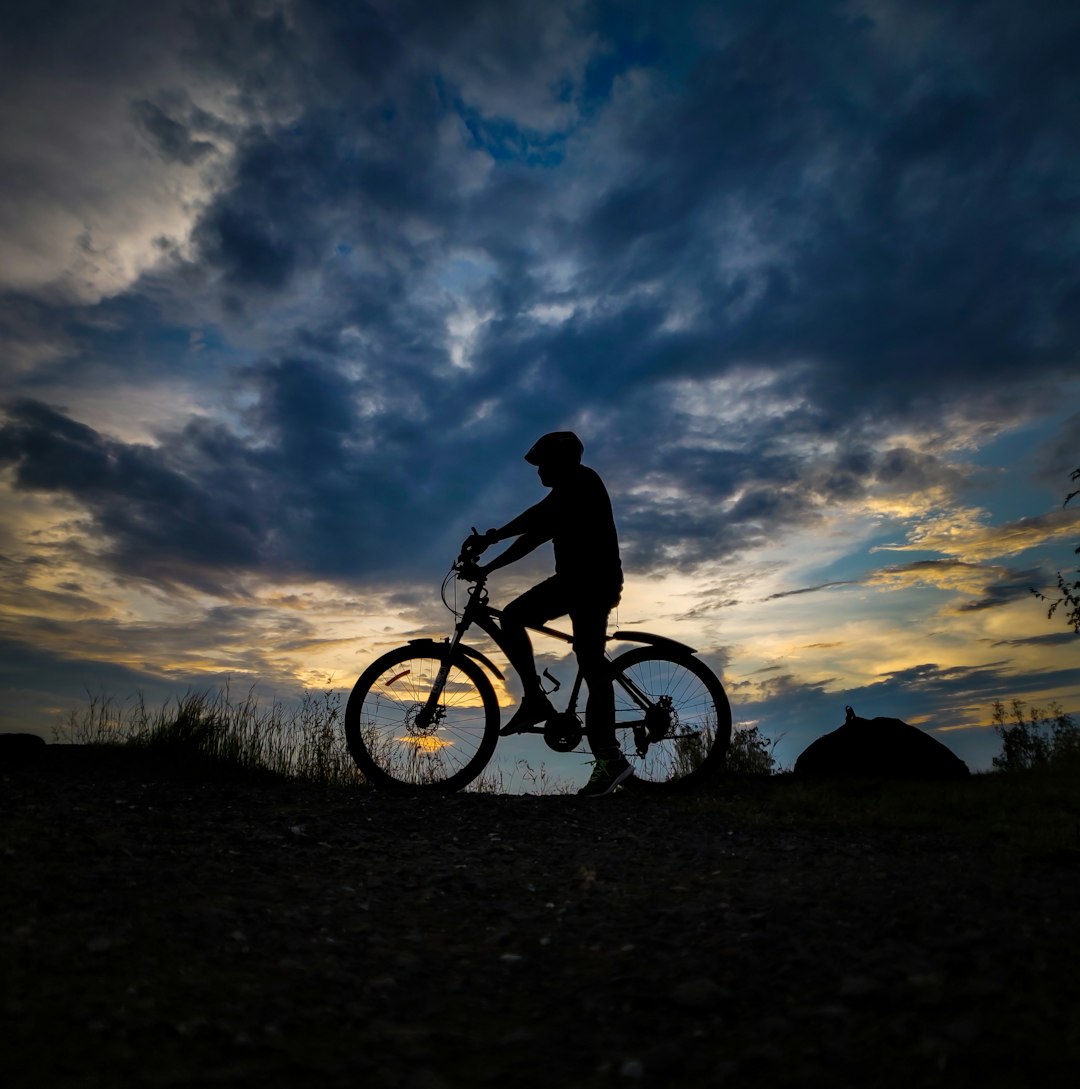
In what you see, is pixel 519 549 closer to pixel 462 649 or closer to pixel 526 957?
pixel 462 649

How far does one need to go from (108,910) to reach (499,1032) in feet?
6.21

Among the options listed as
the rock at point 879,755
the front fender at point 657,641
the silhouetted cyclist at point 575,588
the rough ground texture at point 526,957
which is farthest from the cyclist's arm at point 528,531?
the rock at point 879,755

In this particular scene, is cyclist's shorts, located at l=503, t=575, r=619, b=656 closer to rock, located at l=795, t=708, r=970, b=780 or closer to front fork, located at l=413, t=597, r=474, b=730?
front fork, located at l=413, t=597, r=474, b=730

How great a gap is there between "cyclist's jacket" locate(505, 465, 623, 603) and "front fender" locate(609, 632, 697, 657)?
39 cm

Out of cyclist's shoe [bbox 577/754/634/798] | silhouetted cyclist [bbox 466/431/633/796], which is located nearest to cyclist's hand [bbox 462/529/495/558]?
silhouetted cyclist [bbox 466/431/633/796]

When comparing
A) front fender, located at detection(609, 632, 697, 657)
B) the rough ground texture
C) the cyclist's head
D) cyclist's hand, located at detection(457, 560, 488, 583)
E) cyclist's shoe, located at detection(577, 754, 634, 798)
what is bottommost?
the rough ground texture

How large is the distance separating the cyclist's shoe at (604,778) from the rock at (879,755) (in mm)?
2578

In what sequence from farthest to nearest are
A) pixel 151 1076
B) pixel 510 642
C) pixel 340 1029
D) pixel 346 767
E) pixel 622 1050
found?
1. pixel 346 767
2. pixel 510 642
3. pixel 340 1029
4. pixel 622 1050
5. pixel 151 1076

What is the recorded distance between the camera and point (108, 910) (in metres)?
3.53

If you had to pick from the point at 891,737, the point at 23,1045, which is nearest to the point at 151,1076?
the point at 23,1045

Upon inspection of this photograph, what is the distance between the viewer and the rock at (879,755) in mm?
8508

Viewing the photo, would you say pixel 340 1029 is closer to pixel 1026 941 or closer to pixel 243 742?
pixel 1026 941

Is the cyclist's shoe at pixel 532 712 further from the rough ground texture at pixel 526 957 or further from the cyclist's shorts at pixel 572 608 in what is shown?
the rough ground texture at pixel 526 957

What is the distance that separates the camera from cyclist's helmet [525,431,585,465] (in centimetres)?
711
